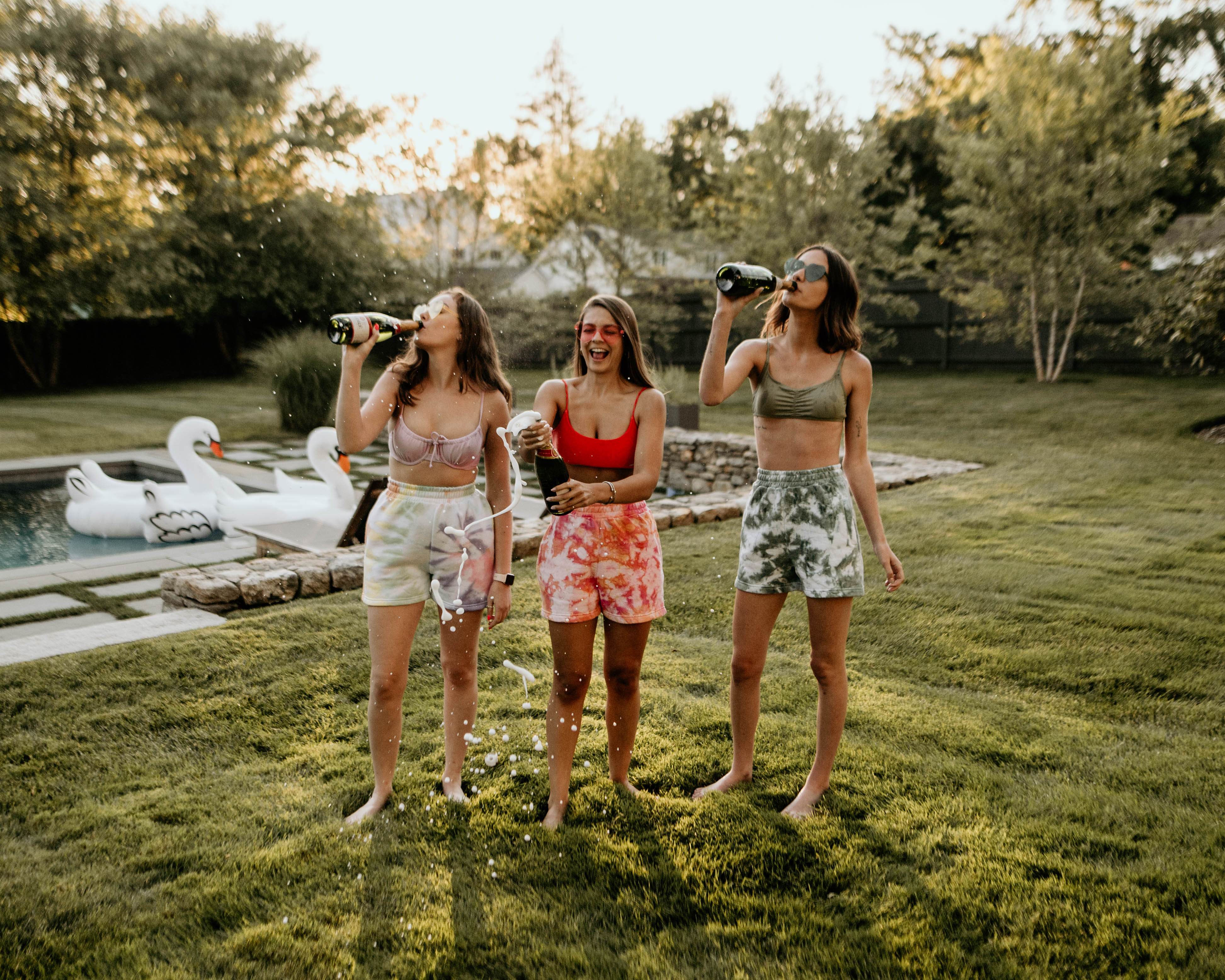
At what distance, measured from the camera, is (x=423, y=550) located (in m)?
2.61

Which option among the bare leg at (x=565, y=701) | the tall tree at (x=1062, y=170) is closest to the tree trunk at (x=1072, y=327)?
the tall tree at (x=1062, y=170)

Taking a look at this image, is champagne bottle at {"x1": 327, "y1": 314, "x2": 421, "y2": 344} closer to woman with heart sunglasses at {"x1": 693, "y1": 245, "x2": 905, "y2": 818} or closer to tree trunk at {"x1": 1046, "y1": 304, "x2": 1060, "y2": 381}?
woman with heart sunglasses at {"x1": 693, "y1": 245, "x2": 905, "y2": 818}

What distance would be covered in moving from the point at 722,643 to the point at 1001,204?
1457 centimetres

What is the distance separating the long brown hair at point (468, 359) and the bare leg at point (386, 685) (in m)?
0.63

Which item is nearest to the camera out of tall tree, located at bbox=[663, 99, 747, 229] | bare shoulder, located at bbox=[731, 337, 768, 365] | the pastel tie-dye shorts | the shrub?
the pastel tie-dye shorts

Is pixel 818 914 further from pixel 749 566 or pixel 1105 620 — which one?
pixel 1105 620

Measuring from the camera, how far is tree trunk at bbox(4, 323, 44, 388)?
69.5 feet

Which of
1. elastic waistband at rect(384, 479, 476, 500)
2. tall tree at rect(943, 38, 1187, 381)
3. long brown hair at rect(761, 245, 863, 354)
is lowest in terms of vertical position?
elastic waistband at rect(384, 479, 476, 500)

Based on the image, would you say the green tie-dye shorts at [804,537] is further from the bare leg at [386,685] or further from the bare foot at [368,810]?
the bare foot at [368,810]

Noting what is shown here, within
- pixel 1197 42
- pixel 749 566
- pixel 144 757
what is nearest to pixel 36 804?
pixel 144 757

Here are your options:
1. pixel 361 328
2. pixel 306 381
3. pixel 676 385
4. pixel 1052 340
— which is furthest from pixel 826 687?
pixel 1052 340

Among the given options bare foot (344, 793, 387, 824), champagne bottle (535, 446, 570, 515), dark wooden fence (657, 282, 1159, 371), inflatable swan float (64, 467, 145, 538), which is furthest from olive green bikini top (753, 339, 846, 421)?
dark wooden fence (657, 282, 1159, 371)

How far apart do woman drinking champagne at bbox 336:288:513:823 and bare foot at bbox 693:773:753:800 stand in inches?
35.1

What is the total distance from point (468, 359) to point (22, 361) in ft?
77.0
